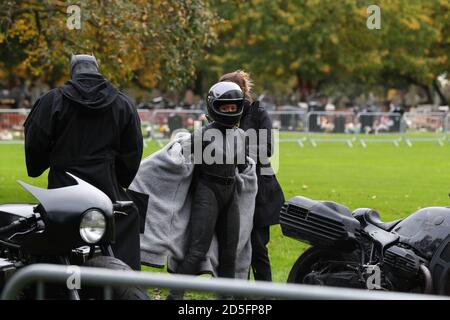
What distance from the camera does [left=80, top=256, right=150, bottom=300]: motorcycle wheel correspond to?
3996 mm

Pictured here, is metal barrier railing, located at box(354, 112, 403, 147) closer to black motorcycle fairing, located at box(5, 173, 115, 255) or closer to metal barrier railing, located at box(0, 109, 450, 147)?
metal barrier railing, located at box(0, 109, 450, 147)

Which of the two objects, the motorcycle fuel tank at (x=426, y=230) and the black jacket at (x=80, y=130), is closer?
the motorcycle fuel tank at (x=426, y=230)

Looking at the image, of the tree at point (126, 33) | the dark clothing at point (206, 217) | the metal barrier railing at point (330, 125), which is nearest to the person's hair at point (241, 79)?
the dark clothing at point (206, 217)

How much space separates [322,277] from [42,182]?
13.2 m

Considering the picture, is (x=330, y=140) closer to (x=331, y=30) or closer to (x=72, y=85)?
(x=331, y=30)

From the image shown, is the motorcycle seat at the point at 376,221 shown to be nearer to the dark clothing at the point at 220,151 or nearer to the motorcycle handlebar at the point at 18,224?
the dark clothing at the point at 220,151

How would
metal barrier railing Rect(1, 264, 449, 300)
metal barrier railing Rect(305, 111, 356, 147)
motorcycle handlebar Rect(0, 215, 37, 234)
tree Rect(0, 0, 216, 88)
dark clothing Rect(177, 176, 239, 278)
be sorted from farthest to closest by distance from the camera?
metal barrier railing Rect(305, 111, 356, 147)
tree Rect(0, 0, 216, 88)
dark clothing Rect(177, 176, 239, 278)
motorcycle handlebar Rect(0, 215, 37, 234)
metal barrier railing Rect(1, 264, 449, 300)

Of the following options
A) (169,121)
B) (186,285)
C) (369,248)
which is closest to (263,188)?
(369,248)

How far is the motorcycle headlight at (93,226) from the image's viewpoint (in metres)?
5.10

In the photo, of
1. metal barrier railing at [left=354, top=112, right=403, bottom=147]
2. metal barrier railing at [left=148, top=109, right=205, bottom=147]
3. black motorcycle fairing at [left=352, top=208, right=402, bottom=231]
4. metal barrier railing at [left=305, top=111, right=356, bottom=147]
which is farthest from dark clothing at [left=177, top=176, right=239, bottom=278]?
metal barrier railing at [left=354, top=112, right=403, bottom=147]

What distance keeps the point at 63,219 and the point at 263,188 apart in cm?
364

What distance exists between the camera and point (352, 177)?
22.0 meters

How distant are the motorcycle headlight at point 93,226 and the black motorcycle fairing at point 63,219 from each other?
21mm
